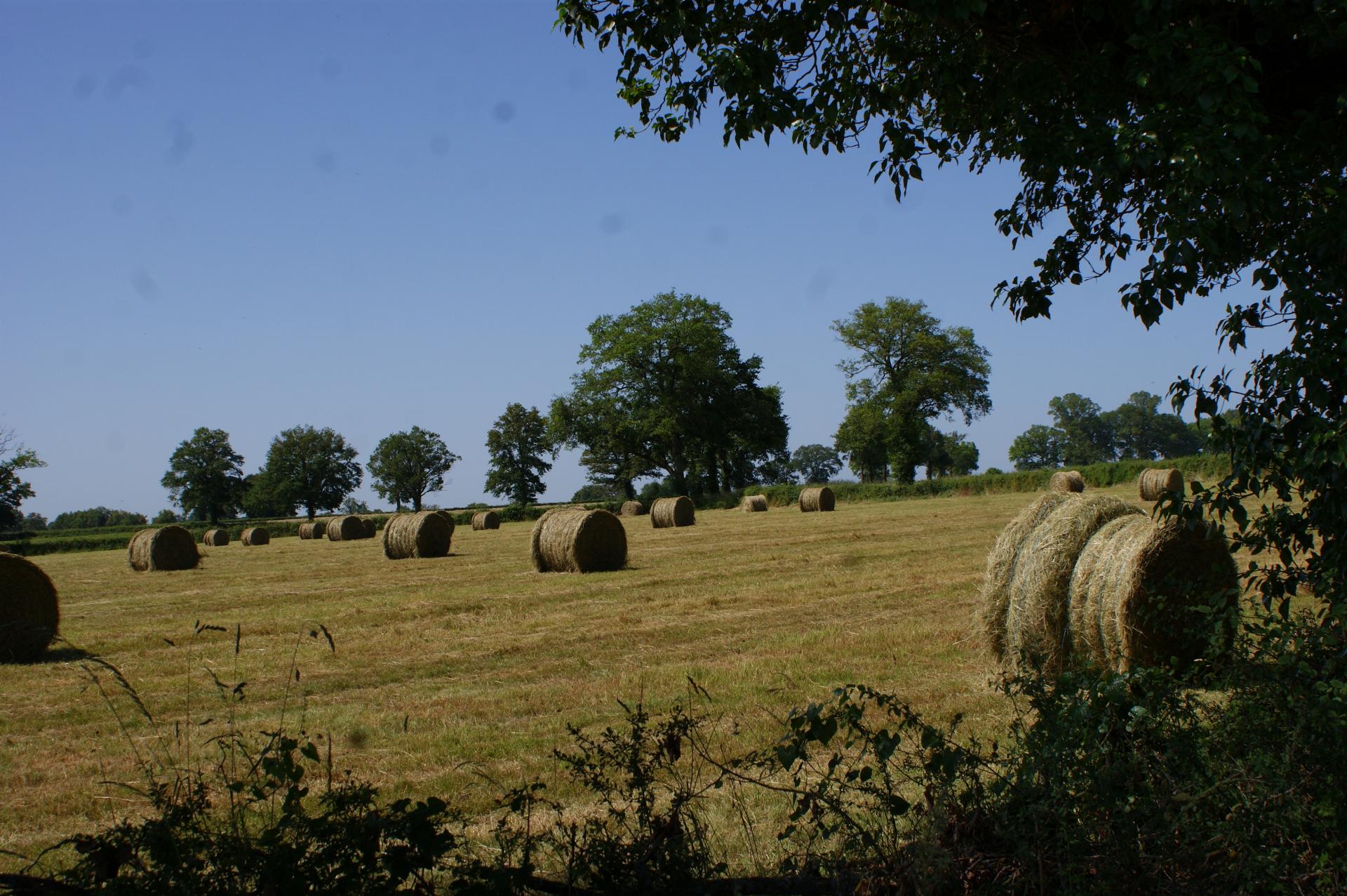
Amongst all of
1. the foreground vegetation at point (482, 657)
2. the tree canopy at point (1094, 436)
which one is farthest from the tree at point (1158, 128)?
the tree canopy at point (1094, 436)

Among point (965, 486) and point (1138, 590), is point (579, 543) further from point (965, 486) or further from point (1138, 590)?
point (965, 486)

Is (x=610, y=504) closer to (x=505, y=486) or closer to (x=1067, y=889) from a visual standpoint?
(x=505, y=486)

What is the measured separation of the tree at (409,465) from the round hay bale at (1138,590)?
112399 mm

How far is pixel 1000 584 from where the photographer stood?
8789 mm

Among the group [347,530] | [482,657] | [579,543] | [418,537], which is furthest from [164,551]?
[482,657]

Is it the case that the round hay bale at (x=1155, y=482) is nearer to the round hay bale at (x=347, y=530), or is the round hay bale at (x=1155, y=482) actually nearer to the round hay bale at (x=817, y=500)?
the round hay bale at (x=817, y=500)

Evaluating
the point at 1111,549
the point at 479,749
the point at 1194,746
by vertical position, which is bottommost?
the point at 479,749

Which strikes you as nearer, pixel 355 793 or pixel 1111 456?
pixel 355 793

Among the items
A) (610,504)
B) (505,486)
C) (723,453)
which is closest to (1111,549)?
(610,504)

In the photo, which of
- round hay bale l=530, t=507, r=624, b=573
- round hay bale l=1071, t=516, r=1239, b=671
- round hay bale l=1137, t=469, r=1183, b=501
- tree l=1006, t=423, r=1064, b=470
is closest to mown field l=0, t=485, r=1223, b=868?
round hay bale l=530, t=507, r=624, b=573

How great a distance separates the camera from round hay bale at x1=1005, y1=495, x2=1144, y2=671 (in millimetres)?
8312

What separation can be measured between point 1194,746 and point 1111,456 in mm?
158531

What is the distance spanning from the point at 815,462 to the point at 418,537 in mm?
148898

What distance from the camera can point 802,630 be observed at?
11.4m
